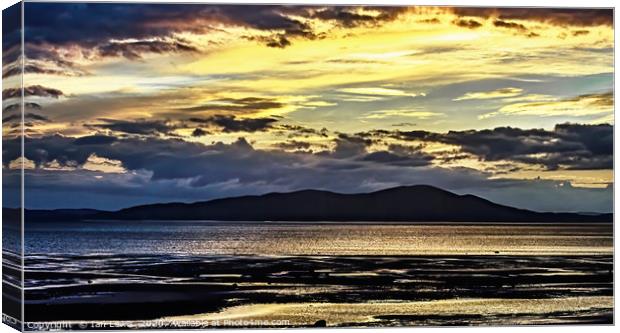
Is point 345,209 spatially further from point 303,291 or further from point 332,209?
point 303,291

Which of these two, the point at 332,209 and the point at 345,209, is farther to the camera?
the point at 345,209

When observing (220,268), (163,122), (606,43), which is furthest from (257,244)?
(606,43)

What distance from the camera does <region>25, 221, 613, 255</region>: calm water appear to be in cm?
1931

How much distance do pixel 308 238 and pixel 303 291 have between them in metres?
0.87

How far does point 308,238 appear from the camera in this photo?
20.2 m

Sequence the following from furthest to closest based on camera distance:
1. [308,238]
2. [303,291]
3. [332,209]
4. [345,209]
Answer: [308,238], [345,209], [332,209], [303,291]

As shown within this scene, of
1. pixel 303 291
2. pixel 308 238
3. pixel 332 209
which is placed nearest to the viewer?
pixel 303 291

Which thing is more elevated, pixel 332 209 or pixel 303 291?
pixel 332 209

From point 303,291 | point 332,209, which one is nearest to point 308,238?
point 332,209

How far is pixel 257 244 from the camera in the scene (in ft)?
64.4

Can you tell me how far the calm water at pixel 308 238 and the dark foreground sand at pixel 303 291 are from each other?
13cm

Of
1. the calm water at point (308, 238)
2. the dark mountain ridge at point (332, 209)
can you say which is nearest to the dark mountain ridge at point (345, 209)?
the dark mountain ridge at point (332, 209)

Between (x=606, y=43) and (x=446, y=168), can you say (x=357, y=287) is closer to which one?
(x=446, y=168)

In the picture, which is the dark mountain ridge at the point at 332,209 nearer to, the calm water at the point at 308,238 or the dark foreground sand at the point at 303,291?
the calm water at the point at 308,238
